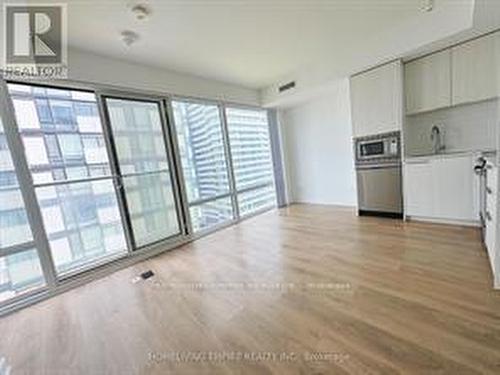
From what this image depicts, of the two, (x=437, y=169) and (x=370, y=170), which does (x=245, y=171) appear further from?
(x=437, y=169)

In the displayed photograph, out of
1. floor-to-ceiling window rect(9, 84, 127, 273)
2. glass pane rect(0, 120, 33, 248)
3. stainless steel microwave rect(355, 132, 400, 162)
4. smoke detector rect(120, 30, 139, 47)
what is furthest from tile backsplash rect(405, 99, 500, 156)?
glass pane rect(0, 120, 33, 248)

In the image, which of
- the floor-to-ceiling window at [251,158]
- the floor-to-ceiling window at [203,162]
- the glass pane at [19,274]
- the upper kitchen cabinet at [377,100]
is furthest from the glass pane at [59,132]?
the upper kitchen cabinet at [377,100]

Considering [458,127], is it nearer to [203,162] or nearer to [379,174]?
[379,174]

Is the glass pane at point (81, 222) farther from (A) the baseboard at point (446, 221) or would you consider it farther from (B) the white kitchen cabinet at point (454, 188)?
(B) the white kitchen cabinet at point (454, 188)

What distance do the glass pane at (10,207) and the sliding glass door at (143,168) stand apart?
3.37 feet

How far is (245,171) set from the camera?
5301 mm

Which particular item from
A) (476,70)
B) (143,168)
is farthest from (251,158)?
(476,70)

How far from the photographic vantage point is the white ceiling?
2373 millimetres

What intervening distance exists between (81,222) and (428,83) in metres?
4.85

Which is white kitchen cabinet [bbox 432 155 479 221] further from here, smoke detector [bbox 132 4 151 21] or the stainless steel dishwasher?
smoke detector [bbox 132 4 151 21]

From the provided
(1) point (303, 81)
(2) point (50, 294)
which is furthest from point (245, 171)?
(2) point (50, 294)

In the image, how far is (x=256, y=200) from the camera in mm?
5547

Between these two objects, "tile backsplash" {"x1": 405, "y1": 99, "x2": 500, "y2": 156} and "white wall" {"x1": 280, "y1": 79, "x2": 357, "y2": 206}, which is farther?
"white wall" {"x1": 280, "y1": 79, "x2": 357, "y2": 206}

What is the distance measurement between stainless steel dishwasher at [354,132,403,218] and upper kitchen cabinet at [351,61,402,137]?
0.15 metres
